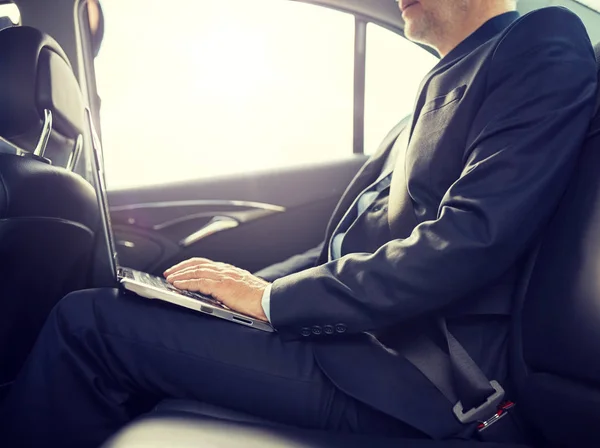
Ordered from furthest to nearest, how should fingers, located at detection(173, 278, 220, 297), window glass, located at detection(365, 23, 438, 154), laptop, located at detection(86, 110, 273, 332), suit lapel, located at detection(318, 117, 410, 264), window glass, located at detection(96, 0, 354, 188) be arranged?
window glass, located at detection(365, 23, 438, 154) → window glass, located at detection(96, 0, 354, 188) → suit lapel, located at detection(318, 117, 410, 264) → fingers, located at detection(173, 278, 220, 297) → laptop, located at detection(86, 110, 273, 332)

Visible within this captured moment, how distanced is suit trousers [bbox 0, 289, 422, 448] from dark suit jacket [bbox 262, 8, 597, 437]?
0.05 m

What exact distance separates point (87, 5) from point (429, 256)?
1.40 m

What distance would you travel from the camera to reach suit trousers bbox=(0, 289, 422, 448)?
0.88 metres

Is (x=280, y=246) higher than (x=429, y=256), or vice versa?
(x=429, y=256)

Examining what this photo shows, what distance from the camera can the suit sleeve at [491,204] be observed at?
0.83 m

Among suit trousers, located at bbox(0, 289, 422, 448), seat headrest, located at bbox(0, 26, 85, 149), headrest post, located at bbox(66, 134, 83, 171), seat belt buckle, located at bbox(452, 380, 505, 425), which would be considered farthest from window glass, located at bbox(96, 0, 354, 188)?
seat belt buckle, located at bbox(452, 380, 505, 425)

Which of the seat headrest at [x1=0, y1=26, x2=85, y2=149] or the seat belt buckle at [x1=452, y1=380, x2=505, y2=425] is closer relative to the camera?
the seat belt buckle at [x1=452, y1=380, x2=505, y2=425]

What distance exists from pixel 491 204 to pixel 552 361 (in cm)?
23

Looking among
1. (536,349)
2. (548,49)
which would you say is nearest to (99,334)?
(536,349)

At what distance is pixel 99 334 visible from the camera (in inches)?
35.9

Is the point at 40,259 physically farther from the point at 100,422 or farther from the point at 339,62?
the point at 339,62

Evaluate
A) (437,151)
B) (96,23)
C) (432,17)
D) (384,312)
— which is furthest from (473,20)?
(96,23)

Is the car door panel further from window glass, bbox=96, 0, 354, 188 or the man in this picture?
the man

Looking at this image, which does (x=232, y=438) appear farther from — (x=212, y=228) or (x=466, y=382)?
(x=212, y=228)
